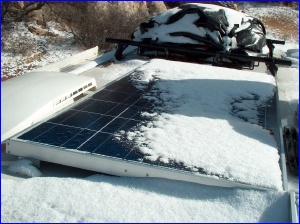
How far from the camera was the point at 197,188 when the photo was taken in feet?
10.1

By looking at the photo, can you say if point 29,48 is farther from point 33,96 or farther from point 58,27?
point 33,96

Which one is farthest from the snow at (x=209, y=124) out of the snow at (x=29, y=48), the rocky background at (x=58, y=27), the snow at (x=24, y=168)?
the rocky background at (x=58, y=27)

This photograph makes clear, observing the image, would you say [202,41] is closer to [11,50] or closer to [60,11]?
[11,50]

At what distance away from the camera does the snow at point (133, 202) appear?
2719mm

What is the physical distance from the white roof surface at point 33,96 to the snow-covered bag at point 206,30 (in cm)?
244

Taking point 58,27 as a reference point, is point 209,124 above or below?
above

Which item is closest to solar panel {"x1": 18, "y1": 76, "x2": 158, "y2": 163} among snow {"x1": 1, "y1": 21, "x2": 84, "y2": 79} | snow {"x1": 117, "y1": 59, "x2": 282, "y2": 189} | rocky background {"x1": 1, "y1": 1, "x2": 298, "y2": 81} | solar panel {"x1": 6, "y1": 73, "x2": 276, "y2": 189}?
solar panel {"x1": 6, "y1": 73, "x2": 276, "y2": 189}

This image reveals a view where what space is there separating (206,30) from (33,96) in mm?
3774

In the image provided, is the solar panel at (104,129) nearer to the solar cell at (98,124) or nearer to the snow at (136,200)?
the solar cell at (98,124)

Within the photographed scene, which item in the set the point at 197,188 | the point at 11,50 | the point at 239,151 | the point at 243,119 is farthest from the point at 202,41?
the point at 11,50

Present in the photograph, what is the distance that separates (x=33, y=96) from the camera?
15.0 ft

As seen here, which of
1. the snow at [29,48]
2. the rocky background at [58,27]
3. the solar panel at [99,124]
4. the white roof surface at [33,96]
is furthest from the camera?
the rocky background at [58,27]

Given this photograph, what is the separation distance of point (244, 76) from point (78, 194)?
395 centimetres

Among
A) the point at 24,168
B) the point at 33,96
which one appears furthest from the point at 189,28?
the point at 24,168
